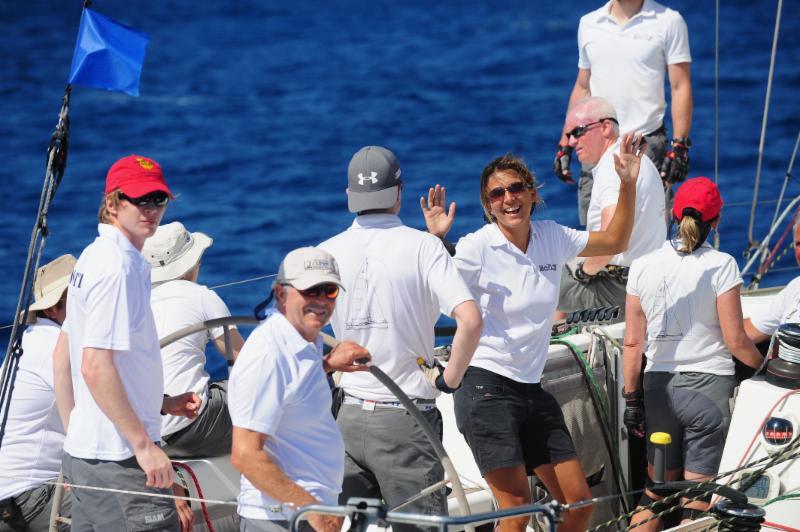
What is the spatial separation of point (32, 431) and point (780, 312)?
2668 mm

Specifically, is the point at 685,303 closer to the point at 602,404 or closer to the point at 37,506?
the point at 602,404

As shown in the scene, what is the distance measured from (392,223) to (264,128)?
20.3m

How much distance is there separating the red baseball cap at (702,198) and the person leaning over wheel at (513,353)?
0.55 meters

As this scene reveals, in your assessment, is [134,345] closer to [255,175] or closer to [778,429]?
[778,429]

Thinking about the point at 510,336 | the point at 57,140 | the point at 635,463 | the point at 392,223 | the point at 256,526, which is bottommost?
the point at 635,463

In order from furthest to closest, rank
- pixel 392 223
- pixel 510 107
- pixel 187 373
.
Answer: pixel 510 107
pixel 187 373
pixel 392 223

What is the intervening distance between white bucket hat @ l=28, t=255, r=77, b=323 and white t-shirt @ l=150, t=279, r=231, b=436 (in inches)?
11.7

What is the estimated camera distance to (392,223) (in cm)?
386

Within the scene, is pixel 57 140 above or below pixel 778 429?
above

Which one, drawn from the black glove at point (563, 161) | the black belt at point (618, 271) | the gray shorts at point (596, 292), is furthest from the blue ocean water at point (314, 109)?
the black belt at point (618, 271)

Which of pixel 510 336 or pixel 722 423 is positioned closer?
pixel 510 336

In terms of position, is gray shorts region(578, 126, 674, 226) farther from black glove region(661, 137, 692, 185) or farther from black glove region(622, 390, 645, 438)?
black glove region(622, 390, 645, 438)

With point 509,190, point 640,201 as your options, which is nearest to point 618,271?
point 640,201

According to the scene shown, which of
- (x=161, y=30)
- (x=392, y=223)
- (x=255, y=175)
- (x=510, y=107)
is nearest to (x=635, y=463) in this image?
(x=392, y=223)
